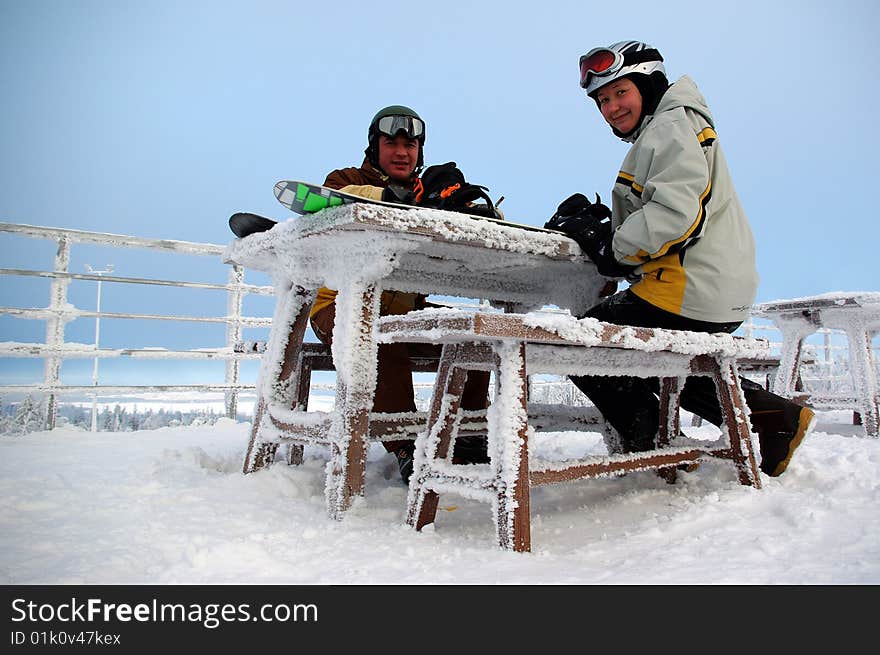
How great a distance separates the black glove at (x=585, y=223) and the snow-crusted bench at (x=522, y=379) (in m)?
0.41

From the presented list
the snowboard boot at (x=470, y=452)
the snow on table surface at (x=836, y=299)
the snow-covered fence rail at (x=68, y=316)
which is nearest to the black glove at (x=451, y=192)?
the snowboard boot at (x=470, y=452)

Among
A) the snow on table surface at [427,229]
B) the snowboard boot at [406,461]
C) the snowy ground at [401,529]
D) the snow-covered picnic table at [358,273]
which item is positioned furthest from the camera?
the snowboard boot at [406,461]

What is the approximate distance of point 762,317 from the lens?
463cm

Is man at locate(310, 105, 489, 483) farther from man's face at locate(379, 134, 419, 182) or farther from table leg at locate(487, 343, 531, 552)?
table leg at locate(487, 343, 531, 552)

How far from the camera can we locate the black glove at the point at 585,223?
1.98 metres

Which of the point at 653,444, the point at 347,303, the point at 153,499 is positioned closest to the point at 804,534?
the point at 653,444

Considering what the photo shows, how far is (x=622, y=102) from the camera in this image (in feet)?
6.78

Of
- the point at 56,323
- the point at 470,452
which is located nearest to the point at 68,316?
the point at 56,323

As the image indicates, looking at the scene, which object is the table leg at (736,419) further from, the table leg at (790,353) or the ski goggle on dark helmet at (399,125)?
the table leg at (790,353)

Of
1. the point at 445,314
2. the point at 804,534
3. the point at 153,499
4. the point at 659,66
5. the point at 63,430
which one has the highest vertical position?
the point at 659,66

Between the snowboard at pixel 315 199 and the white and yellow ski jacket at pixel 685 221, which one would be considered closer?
the snowboard at pixel 315 199

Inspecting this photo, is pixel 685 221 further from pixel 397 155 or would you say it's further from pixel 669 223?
pixel 397 155
